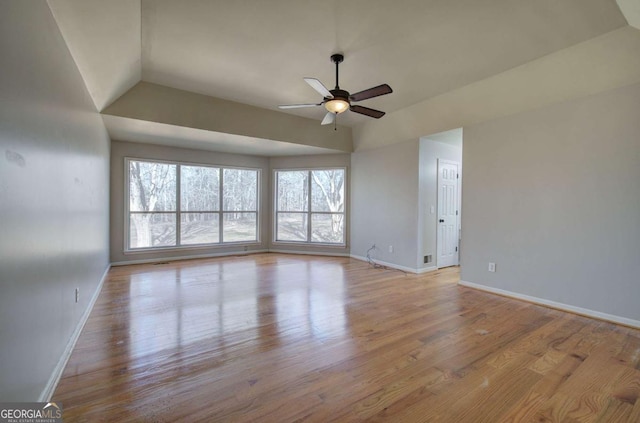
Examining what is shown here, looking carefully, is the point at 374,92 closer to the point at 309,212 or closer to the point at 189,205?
the point at 309,212

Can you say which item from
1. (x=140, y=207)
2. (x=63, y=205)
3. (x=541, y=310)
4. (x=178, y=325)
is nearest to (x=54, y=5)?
(x=63, y=205)

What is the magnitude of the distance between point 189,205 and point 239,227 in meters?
1.22

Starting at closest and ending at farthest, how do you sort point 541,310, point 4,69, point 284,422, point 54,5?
1. point 4,69
2. point 284,422
3. point 54,5
4. point 541,310

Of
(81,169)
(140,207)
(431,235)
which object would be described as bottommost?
(431,235)

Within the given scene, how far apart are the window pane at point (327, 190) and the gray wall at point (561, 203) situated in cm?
296

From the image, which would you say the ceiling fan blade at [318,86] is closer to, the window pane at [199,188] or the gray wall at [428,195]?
the gray wall at [428,195]

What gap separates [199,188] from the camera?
251 inches

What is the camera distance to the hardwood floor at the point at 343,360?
1.72 metres

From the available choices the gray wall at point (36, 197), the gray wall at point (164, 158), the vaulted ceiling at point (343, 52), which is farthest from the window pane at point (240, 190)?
the gray wall at point (36, 197)

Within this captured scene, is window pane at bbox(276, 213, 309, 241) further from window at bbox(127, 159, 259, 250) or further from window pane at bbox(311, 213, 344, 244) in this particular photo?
window at bbox(127, 159, 259, 250)

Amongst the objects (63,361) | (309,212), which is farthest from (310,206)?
(63,361)

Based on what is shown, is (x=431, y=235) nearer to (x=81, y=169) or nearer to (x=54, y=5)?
(x=81, y=169)

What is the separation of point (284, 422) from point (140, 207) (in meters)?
5.44

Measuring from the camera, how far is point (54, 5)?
1.94m
